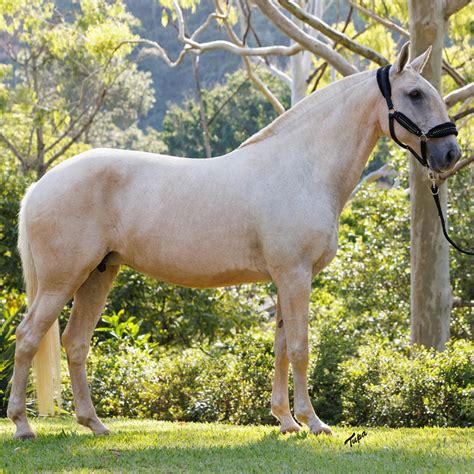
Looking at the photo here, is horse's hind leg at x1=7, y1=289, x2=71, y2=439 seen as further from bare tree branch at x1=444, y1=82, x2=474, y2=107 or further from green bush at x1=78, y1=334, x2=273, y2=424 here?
bare tree branch at x1=444, y1=82, x2=474, y2=107

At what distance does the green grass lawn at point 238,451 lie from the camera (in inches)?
193

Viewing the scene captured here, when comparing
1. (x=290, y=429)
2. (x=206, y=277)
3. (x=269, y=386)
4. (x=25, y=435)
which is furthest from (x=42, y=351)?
(x=269, y=386)

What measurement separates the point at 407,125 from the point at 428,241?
4.28 meters

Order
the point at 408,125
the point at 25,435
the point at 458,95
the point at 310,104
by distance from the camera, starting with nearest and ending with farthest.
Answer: the point at 408,125 → the point at 25,435 → the point at 310,104 → the point at 458,95

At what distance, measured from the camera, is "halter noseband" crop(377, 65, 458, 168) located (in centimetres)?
582

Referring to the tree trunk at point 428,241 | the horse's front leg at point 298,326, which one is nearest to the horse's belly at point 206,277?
the horse's front leg at point 298,326

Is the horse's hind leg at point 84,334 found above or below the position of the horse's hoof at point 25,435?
above

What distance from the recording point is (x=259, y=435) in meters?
6.23

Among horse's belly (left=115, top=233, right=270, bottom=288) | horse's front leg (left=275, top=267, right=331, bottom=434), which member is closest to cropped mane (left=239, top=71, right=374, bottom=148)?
horse's belly (left=115, top=233, right=270, bottom=288)

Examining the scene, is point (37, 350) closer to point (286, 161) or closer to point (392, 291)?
point (286, 161)

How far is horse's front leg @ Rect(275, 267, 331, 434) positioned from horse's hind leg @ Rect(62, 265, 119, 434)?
151 cm

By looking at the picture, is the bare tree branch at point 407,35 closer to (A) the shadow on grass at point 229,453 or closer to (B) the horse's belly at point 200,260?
(B) the horse's belly at point 200,260

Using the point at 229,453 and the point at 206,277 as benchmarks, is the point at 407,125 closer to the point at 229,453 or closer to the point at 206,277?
the point at 206,277

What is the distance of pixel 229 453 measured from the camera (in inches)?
213
